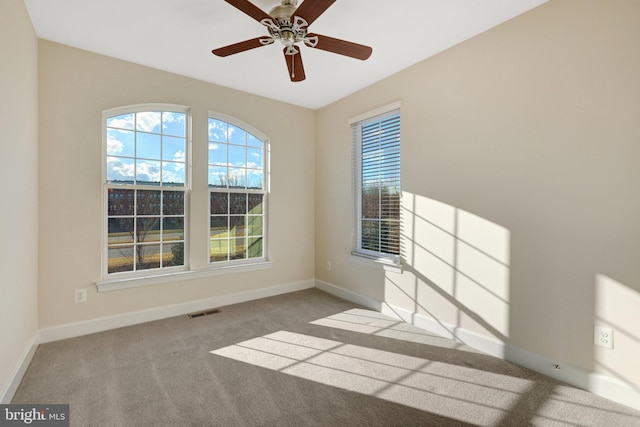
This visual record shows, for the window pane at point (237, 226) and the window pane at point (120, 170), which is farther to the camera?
the window pane at point (237, 226)

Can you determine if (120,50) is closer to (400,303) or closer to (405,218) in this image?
(405,218)

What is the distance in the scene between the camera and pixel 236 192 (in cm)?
389

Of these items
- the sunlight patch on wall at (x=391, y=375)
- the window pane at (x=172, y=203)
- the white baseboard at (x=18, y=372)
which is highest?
the window pane at (x=172, y=203)

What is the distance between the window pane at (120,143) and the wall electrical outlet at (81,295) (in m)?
1.43

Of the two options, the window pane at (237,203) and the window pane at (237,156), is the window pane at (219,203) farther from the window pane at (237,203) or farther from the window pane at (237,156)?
the window pane at (237,156)

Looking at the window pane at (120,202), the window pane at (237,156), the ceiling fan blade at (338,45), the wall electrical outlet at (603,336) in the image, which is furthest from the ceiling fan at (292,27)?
the wall electrical outlet at (603,336)

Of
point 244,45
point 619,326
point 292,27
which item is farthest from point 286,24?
point 619,326

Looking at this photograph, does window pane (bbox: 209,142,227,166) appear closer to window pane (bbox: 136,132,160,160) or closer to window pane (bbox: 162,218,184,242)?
window pane (bbox: 136,132,160,160)

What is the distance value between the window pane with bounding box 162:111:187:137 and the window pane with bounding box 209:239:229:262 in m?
1.40

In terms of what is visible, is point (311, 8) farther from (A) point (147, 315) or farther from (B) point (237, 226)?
(A) point (147, 315)

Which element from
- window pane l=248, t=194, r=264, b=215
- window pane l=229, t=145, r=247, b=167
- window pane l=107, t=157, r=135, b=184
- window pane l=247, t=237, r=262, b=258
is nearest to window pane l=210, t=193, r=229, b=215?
window pane l=248, t=194, r=264, b=215

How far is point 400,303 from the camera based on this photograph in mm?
3283

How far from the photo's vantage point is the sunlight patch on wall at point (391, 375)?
6.16ft

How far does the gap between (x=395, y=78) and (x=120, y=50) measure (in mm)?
2912
